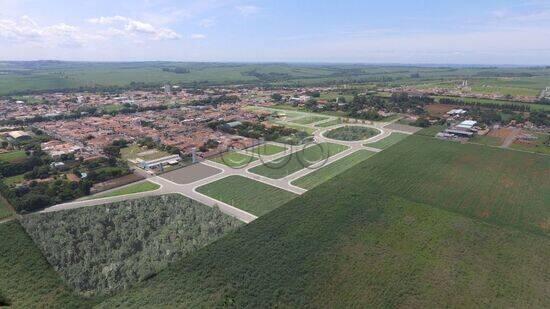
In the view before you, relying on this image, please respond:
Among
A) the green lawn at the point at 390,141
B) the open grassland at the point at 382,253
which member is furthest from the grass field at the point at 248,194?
the green lawn at the point at 390,141

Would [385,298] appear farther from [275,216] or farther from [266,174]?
[266,174]

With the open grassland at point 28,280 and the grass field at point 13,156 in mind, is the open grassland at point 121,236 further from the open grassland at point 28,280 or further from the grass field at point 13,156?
the grass field at point 13,156

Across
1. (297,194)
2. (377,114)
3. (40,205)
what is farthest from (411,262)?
(377,114)

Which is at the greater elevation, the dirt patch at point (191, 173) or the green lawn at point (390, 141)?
the green lawn at point (390, 141)

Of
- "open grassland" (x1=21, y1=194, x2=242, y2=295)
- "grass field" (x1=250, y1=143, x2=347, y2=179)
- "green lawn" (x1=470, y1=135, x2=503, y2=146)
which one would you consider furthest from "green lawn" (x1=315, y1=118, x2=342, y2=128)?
"open grassland" (x1=21, y1=194, x2=242, y2=295)

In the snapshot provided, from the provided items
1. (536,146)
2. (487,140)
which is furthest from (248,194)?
(536,146)

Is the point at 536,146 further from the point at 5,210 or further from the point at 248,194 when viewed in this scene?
the point at 5,210

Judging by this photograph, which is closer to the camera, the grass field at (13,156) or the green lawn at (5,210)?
the green lawn at (5,210)
